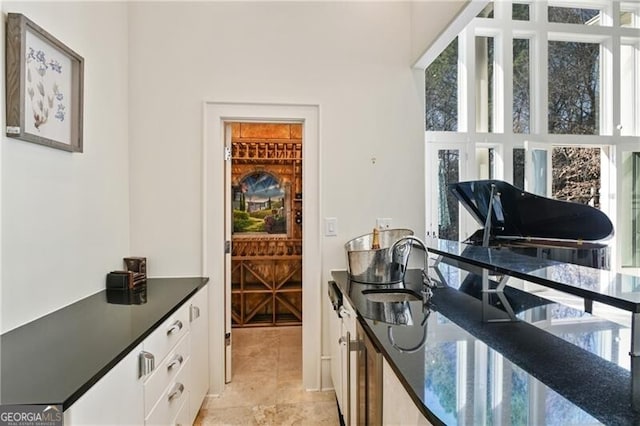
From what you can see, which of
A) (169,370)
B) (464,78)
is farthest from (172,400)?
(464,78)

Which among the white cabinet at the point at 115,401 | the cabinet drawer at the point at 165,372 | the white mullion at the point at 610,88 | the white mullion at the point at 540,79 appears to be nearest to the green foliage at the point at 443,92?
the white mullion at the point at 540,79

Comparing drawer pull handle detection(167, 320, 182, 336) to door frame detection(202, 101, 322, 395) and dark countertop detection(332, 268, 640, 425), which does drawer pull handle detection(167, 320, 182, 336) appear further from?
dark countertop detection(332, 268, 640, 425)

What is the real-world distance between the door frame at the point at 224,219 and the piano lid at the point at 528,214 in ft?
4.14

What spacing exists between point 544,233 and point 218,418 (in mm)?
3095

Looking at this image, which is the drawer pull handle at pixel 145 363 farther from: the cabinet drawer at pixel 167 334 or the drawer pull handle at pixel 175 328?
the drawer pull handle at pixel 175 328

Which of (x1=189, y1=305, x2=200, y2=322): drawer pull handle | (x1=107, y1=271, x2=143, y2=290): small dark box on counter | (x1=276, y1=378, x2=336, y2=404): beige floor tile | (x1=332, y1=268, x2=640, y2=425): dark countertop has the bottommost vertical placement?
(x1=276, y1=378, x2=336, y2=404): beige floor tile

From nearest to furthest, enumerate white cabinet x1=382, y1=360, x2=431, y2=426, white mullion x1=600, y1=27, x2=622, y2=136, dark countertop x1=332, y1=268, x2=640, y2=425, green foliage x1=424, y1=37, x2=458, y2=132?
dark countertop x1=332, y1=268, x2=640, y2=425 → white cabinet x1=382, y1=360, x2=431, y2=426 → green foliage x1=424, y1=37, x2=458, y2=132 → white mullion x1=600, y1=27, x2=622, y2=136

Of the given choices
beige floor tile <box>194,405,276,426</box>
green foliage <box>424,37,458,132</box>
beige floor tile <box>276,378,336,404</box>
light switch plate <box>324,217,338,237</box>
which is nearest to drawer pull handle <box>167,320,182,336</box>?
beige floor tile <box>194,405,276,426</box>

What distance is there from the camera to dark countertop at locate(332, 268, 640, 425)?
791 mm

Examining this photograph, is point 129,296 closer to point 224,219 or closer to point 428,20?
point 224,219

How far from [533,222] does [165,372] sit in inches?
123

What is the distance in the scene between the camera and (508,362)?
1043 mm

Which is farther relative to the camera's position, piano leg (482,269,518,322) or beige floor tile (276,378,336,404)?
beige floor tile (276,378,336,404)

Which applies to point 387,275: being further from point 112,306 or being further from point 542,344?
point 112,306
